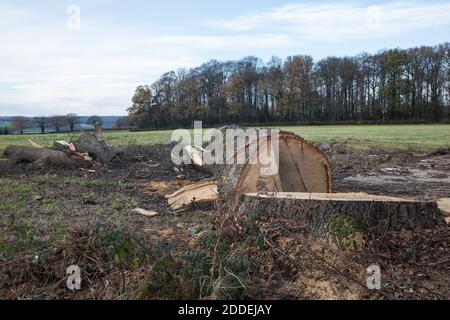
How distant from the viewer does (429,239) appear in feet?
14.6

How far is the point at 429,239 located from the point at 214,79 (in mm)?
79135

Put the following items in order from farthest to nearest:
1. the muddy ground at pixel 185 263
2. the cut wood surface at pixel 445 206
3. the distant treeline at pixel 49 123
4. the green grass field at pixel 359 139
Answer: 1. the distant treeline at pixel 49 123
2. the green grass field at pixel 359 139
3. the cut wood surface at pixel 445 206
4. the muddy ground at pixel 185 263

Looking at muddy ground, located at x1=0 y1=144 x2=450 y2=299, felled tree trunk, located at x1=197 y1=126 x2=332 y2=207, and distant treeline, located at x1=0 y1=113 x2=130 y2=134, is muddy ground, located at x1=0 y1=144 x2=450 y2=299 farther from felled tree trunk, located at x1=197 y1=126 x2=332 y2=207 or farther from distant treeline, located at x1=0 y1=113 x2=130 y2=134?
distant treeline, located at x1=0 y1=113 x2=130 y2=134

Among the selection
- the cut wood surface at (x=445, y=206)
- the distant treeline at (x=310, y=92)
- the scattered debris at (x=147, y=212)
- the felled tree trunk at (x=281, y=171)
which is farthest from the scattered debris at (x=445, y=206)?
the distant treeline at (x=310, y=92)

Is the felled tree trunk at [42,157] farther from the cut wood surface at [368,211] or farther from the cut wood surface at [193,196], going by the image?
the cut wood surface at [368,211]

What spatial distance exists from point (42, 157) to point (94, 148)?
1.57m

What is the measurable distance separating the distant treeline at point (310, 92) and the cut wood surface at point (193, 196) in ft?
203

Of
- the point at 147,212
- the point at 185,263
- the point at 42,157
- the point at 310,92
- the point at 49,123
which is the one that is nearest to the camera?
the point at 185,263

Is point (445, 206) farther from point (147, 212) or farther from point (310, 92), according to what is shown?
point (310, 92)

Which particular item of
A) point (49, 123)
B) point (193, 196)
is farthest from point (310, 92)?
point (193, 196)

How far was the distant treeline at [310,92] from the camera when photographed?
229 ft

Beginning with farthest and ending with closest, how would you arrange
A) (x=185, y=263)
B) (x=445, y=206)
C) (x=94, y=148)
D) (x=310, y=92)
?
(x=310, y=92)
(x=94, y=148)
(x=445, y=206)
(x=185, y=263)

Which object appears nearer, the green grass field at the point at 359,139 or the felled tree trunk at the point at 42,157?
the felled tree trunk at the point at 42,157

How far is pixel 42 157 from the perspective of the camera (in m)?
13.3
